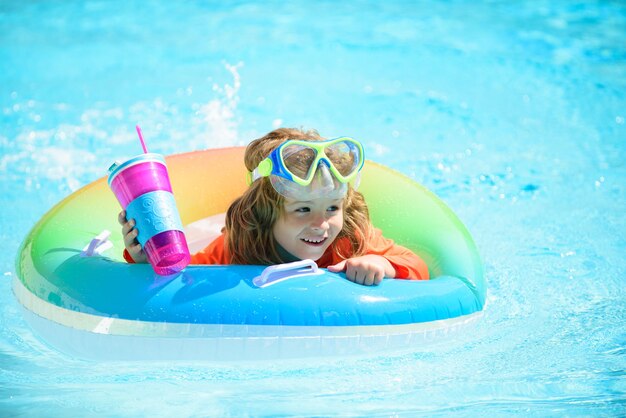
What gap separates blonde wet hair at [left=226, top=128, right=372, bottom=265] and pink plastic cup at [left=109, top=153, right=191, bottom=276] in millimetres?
476

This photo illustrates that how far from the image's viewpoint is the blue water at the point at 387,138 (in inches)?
138

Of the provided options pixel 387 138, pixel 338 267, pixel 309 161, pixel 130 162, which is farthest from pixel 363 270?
pixel 387 138

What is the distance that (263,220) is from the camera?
3.76 metres

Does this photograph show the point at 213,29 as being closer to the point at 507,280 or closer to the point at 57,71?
the point at 57,71

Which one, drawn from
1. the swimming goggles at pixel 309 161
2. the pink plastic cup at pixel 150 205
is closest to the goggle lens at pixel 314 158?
the swimming goggles at pixel 309 161

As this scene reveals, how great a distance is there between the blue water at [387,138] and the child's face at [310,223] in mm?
489

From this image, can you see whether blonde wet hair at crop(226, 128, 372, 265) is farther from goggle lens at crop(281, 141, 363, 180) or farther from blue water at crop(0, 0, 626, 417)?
blue water at crop(0, 0, 626, 417)

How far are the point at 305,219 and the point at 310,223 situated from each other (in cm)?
3

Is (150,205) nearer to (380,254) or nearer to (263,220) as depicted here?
(263,220)

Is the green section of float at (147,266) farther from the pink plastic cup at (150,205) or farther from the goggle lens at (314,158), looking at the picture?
the goggle lens at (314,158)

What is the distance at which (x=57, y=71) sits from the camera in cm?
789

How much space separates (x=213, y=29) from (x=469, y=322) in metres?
5.76

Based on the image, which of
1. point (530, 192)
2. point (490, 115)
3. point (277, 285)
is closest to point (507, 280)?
point (530, 192)

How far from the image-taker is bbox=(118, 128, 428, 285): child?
349 centimetres
